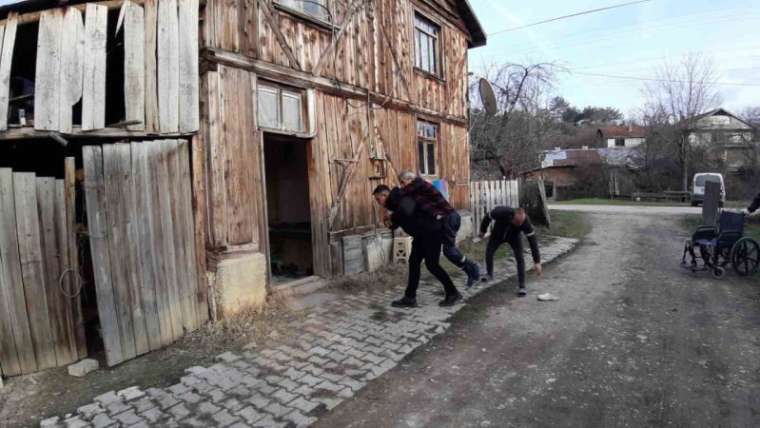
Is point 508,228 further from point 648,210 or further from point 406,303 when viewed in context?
point 648,210

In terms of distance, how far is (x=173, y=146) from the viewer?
4734mm

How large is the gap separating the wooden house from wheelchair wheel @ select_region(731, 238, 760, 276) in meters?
6.31

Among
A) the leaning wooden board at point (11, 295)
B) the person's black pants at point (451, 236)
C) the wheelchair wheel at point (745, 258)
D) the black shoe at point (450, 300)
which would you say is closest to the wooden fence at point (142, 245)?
the leaning wooden board at point (11, 295)

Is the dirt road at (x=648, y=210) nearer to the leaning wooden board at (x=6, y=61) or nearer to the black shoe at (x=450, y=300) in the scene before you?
the black shoe at (x=450, y=300)

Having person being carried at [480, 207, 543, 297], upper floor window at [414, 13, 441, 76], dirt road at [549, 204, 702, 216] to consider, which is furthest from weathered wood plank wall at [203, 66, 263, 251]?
dirt road at [549, 204, 702, 216]

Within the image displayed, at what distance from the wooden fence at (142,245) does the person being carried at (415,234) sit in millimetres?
2489

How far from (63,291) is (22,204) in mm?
881

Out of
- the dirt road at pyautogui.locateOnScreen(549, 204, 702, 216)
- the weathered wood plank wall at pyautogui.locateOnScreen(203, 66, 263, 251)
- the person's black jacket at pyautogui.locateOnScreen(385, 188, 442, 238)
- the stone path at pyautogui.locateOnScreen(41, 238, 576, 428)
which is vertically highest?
the weathered wood plank wall at pyautogui.locateOnScreen(203, 66, 263, 251)

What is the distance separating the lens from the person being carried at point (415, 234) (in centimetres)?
573

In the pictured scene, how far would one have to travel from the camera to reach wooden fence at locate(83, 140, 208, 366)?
4.16m

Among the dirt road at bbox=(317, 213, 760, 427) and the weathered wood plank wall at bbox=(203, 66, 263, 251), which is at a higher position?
the weathered wood plank wall at bbox=(203, 66, 263, 251)

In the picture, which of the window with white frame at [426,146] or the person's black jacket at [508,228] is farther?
the window with white frame at [426,146]

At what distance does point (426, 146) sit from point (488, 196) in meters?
3.19

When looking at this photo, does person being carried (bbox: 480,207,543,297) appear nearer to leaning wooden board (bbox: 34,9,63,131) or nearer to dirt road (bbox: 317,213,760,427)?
dirt road (bbox: 317,213,760,427)
